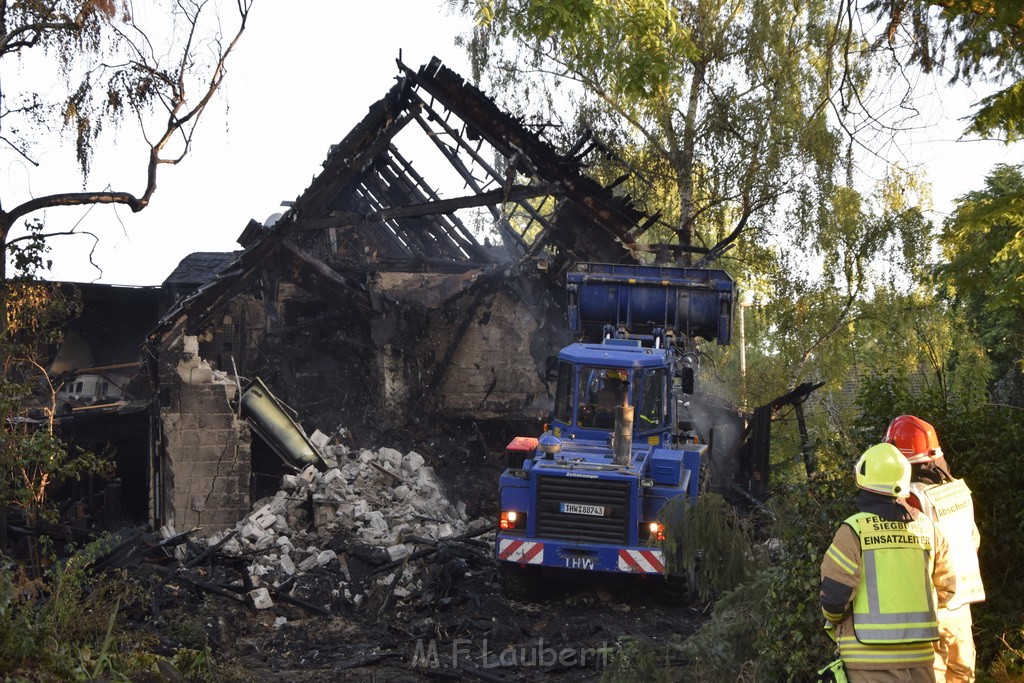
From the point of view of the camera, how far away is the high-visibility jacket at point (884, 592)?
454 cm

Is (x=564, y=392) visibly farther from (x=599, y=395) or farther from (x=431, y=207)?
(x=431, y=207)

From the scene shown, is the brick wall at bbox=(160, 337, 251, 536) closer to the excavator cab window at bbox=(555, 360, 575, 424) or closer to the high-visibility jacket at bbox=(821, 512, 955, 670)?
the excavator cab window at bbox=(555, 360, 575, 424)

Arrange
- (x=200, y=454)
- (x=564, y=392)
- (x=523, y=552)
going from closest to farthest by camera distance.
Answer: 1. (x=523, y=552)
2. (x=564, y=392)
3. (x=200, y=454)

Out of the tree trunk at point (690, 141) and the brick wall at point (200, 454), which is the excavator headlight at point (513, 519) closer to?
the brick wall at point (200, 454)

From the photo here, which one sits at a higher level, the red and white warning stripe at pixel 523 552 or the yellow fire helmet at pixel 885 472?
the yellow fire helmet at pixel 885 472

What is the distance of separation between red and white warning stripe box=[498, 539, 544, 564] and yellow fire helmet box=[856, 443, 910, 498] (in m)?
6.37

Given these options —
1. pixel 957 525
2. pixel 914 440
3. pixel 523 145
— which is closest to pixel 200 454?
pixel 523 145

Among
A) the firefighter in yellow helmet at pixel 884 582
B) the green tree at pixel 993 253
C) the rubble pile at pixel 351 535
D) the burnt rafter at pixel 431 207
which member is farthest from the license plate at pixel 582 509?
the burnt rafter at pixel 431 207

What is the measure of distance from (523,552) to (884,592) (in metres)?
6.51

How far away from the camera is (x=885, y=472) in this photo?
465 cm

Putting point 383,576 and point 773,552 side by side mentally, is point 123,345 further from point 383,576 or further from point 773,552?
point 773,552

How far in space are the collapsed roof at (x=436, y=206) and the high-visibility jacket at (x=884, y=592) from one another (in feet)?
38.8

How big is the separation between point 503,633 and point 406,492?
5118mm

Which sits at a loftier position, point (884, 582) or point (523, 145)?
point (523, 145)
